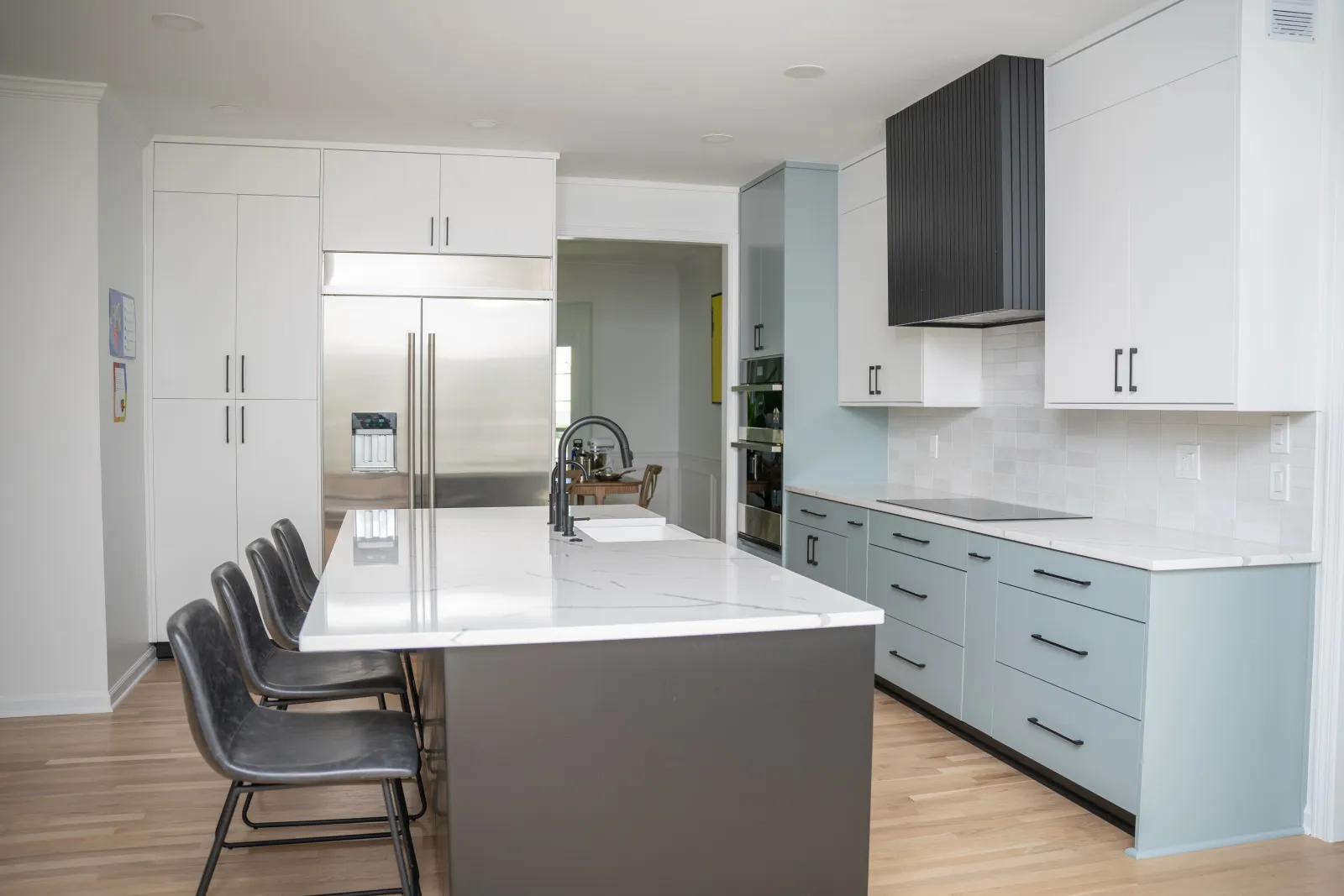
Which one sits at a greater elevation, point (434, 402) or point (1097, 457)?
point (434, 402)

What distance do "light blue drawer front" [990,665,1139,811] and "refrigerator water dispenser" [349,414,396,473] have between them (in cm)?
307

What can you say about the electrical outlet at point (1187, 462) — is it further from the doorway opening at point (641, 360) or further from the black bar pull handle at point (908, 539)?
the doorway opening at point (641, 360)

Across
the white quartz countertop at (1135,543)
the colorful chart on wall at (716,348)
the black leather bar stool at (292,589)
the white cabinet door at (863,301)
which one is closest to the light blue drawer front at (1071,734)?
the white quartz countertop at (1135,543)

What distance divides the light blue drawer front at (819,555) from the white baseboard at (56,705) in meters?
3.07

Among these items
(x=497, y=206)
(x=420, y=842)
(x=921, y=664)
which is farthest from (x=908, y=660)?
(x=497, y=206)

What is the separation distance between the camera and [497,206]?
5.16 metres

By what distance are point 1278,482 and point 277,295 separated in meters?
4.31

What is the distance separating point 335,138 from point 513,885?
157 inches

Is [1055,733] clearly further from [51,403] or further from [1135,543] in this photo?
[51,403]

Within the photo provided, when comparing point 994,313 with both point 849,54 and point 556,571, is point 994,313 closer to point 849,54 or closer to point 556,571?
point 849,54

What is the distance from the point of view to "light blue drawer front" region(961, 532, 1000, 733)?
3602 millimetres

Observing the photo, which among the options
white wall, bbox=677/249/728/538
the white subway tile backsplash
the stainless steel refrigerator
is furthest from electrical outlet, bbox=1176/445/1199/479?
white wall, bbox=677/249/728/538

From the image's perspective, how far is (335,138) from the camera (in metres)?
4.93

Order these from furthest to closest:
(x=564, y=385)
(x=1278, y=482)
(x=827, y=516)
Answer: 1. (x=564, y=385)
2. (x=827, y=516)
3. (x=1278, y=482)
